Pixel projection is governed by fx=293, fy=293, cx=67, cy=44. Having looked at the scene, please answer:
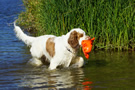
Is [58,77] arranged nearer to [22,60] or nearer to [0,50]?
[22,60]

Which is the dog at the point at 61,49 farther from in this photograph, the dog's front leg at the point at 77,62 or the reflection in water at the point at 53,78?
the reflection in water at the point at 53,78

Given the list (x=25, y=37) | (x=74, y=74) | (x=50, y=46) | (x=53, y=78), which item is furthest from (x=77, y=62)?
(x=25, y=37)

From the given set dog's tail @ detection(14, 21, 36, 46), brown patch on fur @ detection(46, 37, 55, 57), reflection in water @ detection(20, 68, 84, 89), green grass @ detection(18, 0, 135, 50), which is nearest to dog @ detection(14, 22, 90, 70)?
brown patch on fur @ detection(46, 37, 55, 57)

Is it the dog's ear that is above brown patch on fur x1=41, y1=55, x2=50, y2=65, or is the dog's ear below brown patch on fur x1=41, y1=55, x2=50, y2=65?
above

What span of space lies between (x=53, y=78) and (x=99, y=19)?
2884 millimetres

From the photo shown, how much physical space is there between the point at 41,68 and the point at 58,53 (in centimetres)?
76

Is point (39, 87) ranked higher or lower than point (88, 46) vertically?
lower

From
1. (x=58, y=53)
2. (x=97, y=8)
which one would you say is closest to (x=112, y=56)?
(x=97, y=8)

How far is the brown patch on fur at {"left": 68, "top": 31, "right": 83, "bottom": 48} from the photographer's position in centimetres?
599

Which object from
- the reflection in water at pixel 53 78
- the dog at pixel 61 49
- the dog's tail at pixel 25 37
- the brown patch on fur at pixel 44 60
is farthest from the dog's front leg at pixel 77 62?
the dog's tail at pixel 25 37

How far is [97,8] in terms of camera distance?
26.0 ft

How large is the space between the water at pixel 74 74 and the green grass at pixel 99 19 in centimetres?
36

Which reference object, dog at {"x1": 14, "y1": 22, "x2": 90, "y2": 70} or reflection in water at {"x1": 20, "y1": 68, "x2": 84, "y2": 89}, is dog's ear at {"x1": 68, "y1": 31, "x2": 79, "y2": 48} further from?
reflection in water at {"x1": 20, "y1": 68, "x2": 84, "y2": 89}

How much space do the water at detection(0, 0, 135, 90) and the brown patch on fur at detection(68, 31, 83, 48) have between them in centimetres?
62
